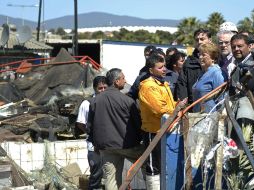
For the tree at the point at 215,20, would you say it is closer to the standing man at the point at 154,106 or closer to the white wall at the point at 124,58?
the white wall at the point at 124,58

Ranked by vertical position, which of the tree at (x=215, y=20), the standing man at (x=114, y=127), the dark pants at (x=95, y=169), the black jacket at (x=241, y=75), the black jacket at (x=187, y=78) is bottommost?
the dark pants at (x=95, y=169)

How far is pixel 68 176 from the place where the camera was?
28.6 feet

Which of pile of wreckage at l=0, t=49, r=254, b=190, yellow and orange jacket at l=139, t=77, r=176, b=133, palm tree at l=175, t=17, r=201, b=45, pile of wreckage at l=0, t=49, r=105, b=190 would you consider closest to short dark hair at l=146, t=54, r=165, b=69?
yellow and orange jacket at l=139, t=77, r=176, b=133

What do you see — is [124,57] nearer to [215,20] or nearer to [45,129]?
[45,129]

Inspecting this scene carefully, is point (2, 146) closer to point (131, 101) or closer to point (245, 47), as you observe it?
point (131, 101)

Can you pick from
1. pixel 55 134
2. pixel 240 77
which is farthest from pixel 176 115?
pixel 55 134

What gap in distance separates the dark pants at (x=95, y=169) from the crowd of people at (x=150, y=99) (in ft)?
0.39

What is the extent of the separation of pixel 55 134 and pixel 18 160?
1.32m

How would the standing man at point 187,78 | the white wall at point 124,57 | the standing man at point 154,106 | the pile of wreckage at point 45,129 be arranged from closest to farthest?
the standing man at point 154,106, the standing man at point 187,78, the pile of wreckage at point 45,129, the white wall at point 124,57

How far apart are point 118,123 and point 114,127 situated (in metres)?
0.07

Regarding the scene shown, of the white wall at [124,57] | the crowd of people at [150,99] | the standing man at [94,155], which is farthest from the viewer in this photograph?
the white wall at [124,57]

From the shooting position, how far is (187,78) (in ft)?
23.6

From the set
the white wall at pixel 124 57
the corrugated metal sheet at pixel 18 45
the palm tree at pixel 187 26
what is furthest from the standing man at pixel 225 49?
the palm tree at pixel 187 26

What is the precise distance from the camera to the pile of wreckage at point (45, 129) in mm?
8352
